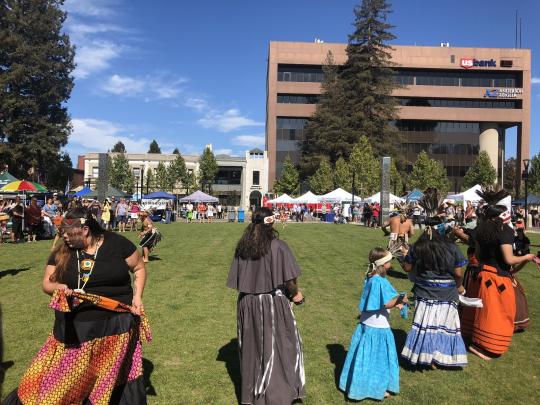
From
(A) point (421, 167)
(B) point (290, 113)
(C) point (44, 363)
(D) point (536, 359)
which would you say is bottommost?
(D) point (536, 359)

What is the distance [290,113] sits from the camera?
68.2 meters

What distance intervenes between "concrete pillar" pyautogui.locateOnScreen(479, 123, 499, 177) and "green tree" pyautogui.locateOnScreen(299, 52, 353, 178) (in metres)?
25.3

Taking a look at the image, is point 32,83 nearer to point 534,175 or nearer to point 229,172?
point 229,172

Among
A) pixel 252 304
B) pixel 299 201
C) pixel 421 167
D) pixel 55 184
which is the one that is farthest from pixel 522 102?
pixel 252 304

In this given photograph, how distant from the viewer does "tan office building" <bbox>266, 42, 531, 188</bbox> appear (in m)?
67.8

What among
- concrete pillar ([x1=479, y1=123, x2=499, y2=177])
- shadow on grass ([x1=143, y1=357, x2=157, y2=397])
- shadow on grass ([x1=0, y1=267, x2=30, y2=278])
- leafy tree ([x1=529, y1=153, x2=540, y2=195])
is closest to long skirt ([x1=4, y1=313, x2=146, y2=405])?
shadow on grass ([x1=143, y1=357, x2=157, y2=397])

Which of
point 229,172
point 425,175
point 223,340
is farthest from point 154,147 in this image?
point 223,340

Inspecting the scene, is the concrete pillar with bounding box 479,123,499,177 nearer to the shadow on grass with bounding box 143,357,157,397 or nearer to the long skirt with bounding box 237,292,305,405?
the shadow on grass with bounding box 143,357,157,397

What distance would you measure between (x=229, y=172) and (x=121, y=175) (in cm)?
1761

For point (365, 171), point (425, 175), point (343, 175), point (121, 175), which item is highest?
point (121, 175)

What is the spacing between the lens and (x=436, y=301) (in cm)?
495

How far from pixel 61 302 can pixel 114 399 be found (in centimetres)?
100

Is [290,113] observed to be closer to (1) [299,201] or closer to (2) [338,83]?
(2) [338,83]

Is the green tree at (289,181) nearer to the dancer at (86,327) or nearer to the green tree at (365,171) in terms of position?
the green tree at (365,171)
